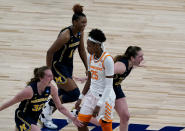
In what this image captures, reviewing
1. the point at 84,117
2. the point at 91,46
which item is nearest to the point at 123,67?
the point at 91,46

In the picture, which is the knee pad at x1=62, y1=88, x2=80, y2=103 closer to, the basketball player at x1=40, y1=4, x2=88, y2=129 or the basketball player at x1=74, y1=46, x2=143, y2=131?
the basketball player at x1=40, y1=4, x2=88, y2=129

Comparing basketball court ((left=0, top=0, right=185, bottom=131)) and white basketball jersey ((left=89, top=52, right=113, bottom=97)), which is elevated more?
white basketball jersey ((left=89, top=52, right=113, bottom=97))

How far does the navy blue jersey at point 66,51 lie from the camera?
6.52 meters

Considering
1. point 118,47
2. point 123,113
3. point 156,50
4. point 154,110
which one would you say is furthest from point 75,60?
point 123,113

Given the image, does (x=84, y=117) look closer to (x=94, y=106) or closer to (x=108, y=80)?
(x=94, y=106)

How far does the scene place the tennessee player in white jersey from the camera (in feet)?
18.7

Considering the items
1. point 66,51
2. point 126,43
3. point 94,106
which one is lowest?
point 126,43

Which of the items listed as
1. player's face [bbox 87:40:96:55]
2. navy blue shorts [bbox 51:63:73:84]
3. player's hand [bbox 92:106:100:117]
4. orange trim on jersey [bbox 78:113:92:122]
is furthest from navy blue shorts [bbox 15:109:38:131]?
player's face [bbox 87:40:96:55]

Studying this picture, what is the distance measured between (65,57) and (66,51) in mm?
105

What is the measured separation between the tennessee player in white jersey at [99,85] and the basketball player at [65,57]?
67cm

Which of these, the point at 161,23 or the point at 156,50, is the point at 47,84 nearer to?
the point at 156,50

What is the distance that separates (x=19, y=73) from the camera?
8945mm

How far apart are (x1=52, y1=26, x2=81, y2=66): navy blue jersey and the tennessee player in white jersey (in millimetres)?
671

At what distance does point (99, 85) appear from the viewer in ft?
19.2
